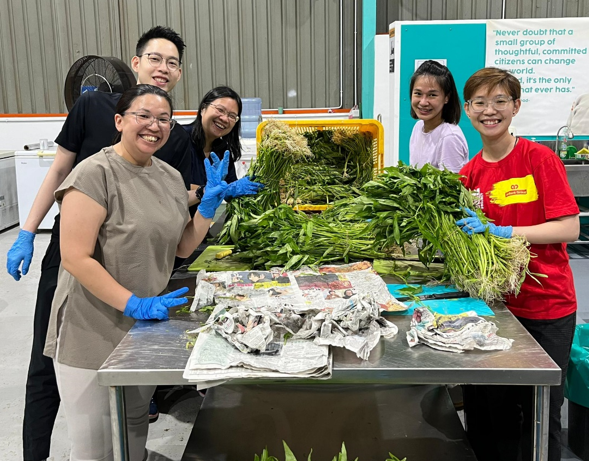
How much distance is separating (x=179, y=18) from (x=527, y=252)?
677 cm

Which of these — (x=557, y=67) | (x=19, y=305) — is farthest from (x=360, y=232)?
(x=557, y=67)

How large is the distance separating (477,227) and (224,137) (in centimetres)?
143

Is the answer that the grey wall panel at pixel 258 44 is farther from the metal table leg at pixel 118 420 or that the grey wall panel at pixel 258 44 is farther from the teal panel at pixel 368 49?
the metal table leg at pixel 118 420

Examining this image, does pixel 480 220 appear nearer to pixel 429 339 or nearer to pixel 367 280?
pixel 367 280

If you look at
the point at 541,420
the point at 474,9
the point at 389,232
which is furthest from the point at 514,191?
the point at 474,9

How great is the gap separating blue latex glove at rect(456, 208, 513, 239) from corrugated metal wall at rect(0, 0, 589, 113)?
601cm

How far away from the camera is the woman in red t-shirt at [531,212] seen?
192 cm

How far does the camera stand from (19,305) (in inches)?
180

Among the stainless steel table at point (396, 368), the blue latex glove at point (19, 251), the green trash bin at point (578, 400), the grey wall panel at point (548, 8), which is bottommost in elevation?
the green trash bin at point (578, 400)

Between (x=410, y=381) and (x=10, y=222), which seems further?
(x=10, y=222)

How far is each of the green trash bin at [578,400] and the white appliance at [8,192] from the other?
6480 millimetres

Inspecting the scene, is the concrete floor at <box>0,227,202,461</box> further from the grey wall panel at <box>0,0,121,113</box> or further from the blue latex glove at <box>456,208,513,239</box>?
the grey wall panel at <box>0,0,121,113</box>

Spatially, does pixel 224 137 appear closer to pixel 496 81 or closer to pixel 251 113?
pixel 496 81

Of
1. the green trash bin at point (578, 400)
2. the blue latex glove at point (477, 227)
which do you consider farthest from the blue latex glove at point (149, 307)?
the green trash bin at point (578, 400)
